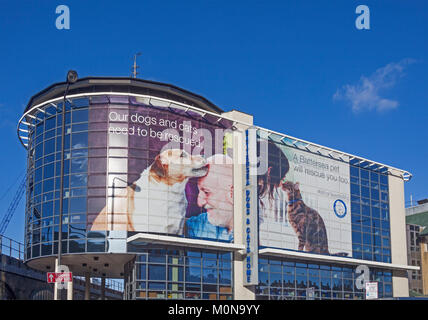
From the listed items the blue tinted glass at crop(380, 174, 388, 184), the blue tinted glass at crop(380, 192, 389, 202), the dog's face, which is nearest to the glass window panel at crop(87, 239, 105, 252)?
the dog's face

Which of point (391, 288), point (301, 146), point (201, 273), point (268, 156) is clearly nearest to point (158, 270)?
point (201, 273)

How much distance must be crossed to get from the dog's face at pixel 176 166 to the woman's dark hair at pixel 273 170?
247 inches

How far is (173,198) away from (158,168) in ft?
8.88

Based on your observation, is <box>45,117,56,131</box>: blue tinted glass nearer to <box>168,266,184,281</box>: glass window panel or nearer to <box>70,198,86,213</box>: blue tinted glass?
<box>70,198,86,213</box>: blue tinted glass

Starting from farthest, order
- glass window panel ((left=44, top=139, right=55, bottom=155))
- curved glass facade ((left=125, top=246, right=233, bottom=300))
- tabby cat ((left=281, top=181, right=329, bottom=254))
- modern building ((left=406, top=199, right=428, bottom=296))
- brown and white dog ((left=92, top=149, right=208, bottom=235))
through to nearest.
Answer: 1. modern building ((left=406, top=199, right=428, bottom=296))
2. tabby cat ((left=281, top=181, right=329, bottom=254))
3. glass window panel ((left=44, top=139, right=55, bottom=155))
4. brown and white dog ((left=92, top=149, right=208, bottom=235))
5. curved glass facade ((left=125, top=246, right=233, bottom=300))

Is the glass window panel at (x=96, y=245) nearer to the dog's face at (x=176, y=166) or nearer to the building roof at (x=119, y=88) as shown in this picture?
the dog's face at (x=176, y=166)

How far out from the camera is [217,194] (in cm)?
5094

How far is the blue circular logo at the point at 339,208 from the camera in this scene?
60112mm

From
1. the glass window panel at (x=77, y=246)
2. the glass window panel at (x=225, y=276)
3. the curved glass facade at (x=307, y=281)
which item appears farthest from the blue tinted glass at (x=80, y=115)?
the curved glass facade at (x=307, y=281)

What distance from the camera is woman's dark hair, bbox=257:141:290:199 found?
5375 centimetres

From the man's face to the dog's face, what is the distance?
0.99 meters

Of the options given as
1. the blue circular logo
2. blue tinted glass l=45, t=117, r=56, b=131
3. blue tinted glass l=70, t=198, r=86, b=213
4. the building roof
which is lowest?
blue tinted glass l=70, t=198, r=86, b=213
